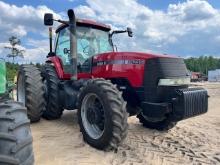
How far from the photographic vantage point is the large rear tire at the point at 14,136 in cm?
264

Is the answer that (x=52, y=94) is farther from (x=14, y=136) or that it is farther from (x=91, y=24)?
(x=14, y=136)

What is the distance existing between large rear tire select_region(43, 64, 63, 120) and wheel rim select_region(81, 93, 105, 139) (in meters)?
1.81

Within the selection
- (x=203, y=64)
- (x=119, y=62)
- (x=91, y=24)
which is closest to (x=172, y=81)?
(x=119, y=62)

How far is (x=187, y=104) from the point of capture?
5.75 metres

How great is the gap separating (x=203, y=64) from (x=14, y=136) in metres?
95.3

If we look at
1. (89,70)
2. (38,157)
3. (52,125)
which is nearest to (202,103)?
(89,70)

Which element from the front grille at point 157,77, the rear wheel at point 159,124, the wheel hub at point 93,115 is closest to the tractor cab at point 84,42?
the wheel hub at point 93,115

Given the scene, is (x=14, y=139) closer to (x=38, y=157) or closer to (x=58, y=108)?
(x=38, y=157)

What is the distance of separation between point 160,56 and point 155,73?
340 millimetres

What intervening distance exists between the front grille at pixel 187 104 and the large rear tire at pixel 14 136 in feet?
10.9

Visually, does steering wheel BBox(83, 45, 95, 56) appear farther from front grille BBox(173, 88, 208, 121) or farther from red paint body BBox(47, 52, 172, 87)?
front grille BBox(173, 88, 208, 121)

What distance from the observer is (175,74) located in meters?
6.18

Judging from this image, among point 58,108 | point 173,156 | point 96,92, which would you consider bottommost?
point 173,156

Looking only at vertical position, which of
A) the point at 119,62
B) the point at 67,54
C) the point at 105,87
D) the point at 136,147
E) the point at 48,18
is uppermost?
the point at 48,18
